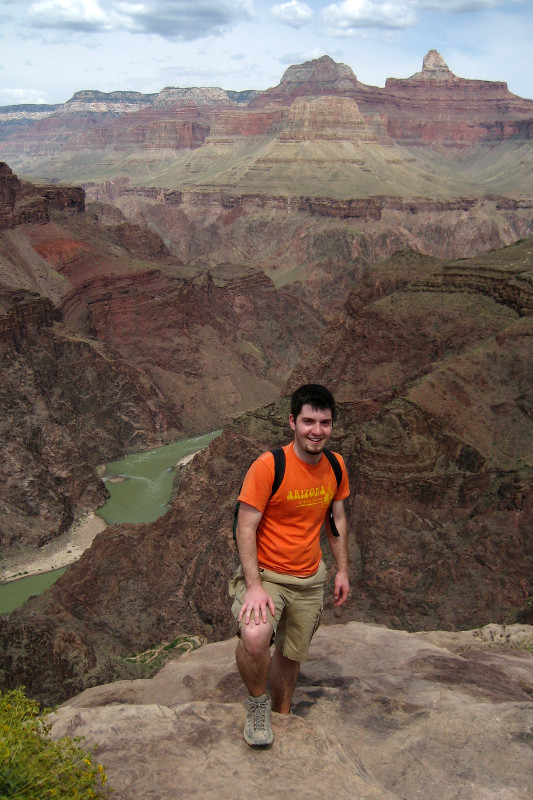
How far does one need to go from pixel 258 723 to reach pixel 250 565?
6.48 ft

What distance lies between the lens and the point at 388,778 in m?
10.1

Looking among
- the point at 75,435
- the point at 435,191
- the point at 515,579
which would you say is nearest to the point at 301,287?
the point at 75,435

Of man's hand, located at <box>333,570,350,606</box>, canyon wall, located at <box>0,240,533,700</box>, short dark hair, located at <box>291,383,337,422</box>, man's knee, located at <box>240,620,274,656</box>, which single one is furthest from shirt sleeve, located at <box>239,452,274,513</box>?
canyon wall, located at <box>0,240,533,700</box>

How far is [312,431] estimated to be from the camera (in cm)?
1008

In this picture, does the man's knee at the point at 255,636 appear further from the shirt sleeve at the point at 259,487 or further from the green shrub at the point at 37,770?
the green shrub at the point at 37,770

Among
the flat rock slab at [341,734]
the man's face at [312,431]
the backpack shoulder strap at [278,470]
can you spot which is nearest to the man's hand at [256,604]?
the backpack shoulder strap at [278,470]

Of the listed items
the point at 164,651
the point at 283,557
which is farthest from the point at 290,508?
the point at 164,651

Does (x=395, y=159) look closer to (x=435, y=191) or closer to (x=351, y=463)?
(x=435, y=191)

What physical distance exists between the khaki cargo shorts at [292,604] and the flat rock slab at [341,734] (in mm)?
979

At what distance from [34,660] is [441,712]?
61.0 ft

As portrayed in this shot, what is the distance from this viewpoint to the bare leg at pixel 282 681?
35.3 feet

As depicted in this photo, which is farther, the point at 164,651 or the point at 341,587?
the point at 164,651

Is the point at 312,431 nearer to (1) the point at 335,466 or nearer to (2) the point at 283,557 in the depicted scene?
(1) the point at 335,466

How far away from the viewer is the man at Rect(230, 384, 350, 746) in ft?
32.4
